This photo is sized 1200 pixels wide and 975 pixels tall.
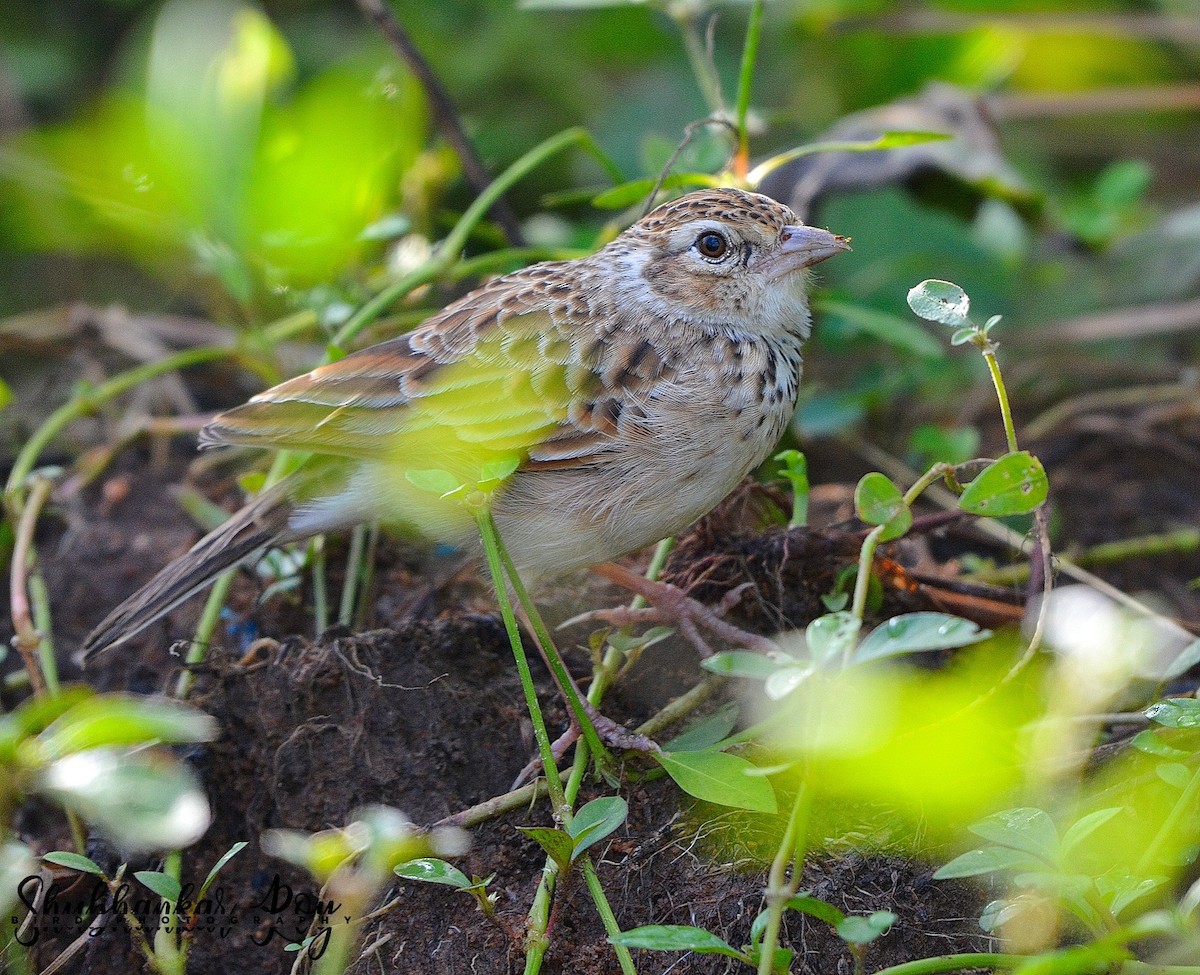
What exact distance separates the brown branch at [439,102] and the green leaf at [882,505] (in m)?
2.49

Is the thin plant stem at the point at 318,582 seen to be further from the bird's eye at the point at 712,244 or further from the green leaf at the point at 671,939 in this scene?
the green leaf at the point at 671,939

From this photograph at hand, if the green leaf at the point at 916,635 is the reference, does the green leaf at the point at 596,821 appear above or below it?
below

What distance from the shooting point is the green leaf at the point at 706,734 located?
281cm

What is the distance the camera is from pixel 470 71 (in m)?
6.24

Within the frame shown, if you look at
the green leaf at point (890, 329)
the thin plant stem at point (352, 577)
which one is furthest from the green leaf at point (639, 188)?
the thin plant stem at point (352, 577)

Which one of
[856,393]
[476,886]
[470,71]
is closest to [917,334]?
[856,393]

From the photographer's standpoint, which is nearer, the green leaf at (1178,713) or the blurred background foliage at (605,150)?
the green leaf at (1178,713)

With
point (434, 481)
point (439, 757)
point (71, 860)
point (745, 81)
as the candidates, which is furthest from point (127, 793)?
point (745, 81)

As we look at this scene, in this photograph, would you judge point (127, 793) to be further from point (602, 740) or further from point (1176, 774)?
point (1176, 774)

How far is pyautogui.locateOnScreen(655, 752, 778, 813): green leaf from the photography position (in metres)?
2.47

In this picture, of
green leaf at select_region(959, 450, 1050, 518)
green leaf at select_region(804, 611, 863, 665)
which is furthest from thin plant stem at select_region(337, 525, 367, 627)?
green leaf at select_region(959, 450, 1050, 518)

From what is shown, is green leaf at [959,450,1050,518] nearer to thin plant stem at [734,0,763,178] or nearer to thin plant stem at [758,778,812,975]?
thin plant stem at [758,778,812,975]

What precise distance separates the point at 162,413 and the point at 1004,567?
3.06 m

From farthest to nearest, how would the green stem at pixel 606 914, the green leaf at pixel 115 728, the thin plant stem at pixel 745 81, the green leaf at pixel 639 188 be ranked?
1. the thin plant stem at pixel 745 81
2. the green leaf at pixel 639 188
3. the green stem at pixel 606 914
4. the green leaf at pixel 115 728
